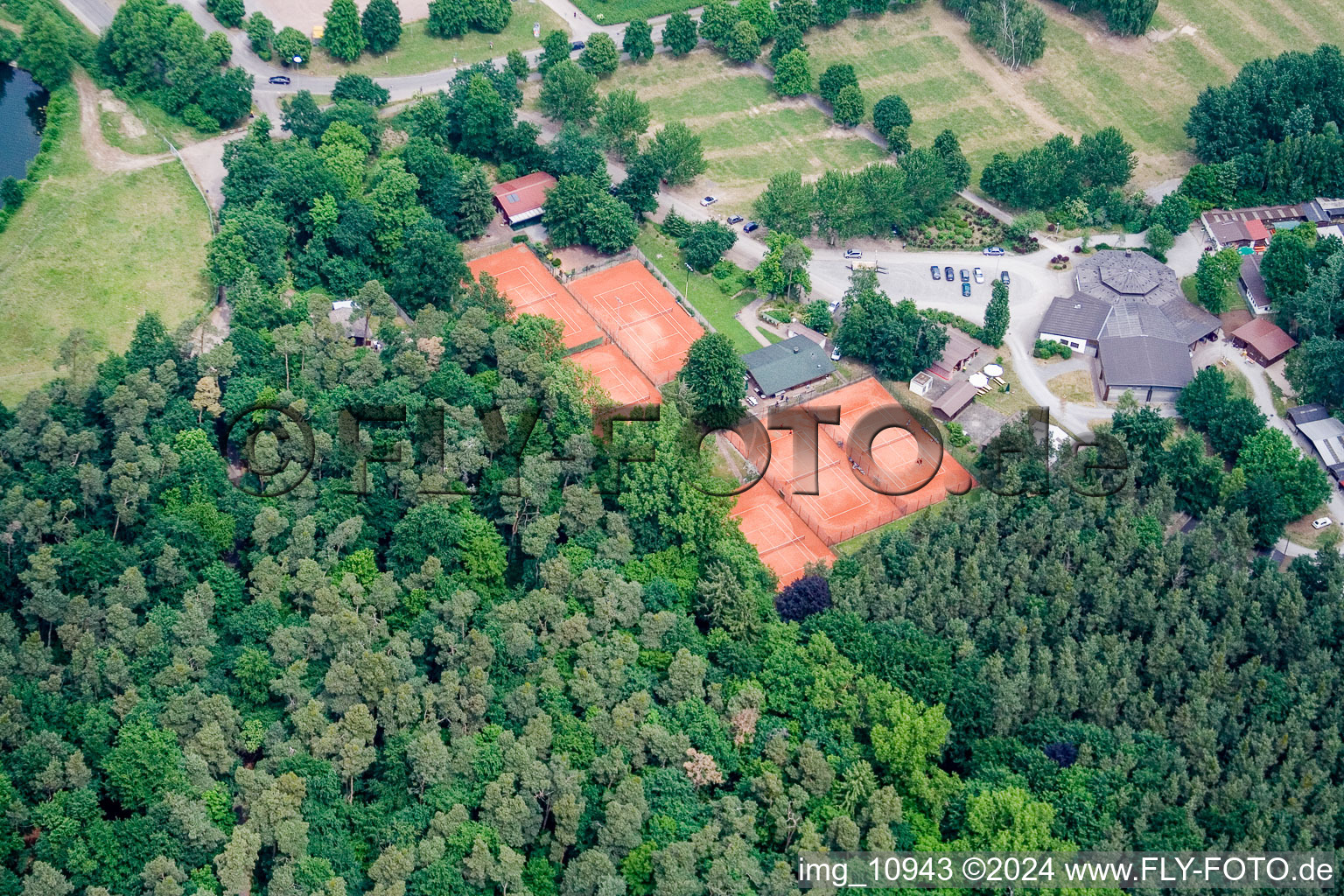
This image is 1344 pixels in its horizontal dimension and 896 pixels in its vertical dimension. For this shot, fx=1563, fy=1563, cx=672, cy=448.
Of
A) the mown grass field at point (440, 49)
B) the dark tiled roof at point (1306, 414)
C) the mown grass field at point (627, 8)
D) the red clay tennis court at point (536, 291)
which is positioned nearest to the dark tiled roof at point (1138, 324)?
the dark tiled roof at point (1306, 414)

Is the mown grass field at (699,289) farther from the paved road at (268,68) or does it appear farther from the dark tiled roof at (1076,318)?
the paved road at (268,68)

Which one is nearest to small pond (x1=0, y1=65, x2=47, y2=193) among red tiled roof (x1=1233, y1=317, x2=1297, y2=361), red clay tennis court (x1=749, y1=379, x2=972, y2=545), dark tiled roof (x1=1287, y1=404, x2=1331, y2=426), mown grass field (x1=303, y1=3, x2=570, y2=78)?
mown grass field (x1=303, y1=3, x2=570, y2=78)

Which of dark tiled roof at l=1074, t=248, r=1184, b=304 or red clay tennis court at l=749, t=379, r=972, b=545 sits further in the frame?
dark tiled roof at l=1074, t=248, r=1184, b=304

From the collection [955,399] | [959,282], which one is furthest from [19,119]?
[955,399]

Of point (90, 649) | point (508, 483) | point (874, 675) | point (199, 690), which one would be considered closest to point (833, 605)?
point (874, 675)

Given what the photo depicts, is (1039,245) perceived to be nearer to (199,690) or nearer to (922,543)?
(922,543)

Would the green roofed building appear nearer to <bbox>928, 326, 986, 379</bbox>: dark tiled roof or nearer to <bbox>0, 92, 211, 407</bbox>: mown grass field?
<bbox>928, 326, 986, 379</bbox>: dark tiled roof
